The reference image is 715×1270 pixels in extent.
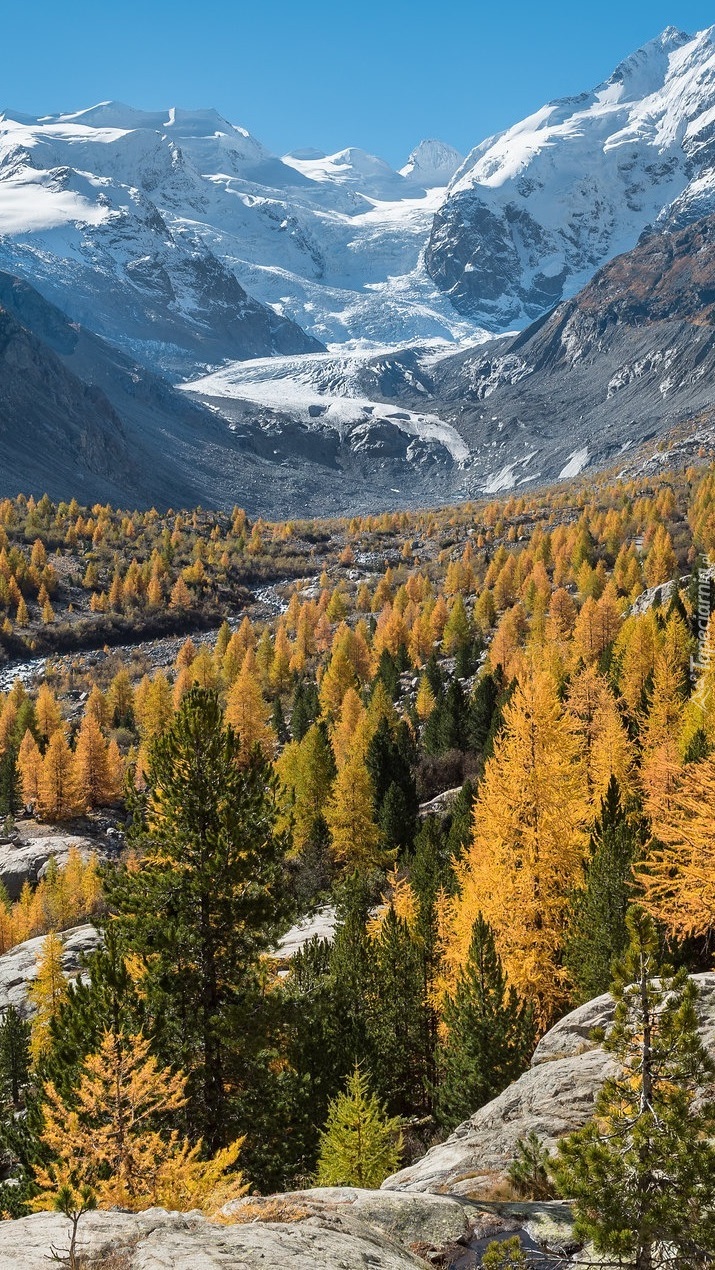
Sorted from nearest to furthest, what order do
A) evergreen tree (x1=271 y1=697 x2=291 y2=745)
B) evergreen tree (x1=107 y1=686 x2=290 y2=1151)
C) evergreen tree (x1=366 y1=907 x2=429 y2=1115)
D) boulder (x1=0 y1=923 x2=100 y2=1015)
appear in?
evergreen tree (x1=107 y1=686 x2=290 y2=1151)
evergreen tree (x1=366 y1=907 x2=429 y2=1115)
boulder (x1=0 y1=923 x2=100 y2=1015)
evergreen tree (x1=271 y1=697 x2=291 y2=745)

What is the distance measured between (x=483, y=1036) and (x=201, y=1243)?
45.4 feet

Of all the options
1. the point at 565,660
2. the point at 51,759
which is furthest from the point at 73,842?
the point at 565,660

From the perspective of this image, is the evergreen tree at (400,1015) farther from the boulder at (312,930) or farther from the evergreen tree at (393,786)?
the evergreen tree at (393,786)

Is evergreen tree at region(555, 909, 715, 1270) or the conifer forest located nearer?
evergreen tree at region(555, 909, 715, 1270)

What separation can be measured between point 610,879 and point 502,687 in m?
47.2

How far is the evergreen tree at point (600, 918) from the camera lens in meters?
22.4

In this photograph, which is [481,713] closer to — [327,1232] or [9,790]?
[9,790]

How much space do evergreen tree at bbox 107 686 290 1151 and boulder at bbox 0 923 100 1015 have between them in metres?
25.8

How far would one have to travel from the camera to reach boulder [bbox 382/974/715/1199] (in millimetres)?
14133

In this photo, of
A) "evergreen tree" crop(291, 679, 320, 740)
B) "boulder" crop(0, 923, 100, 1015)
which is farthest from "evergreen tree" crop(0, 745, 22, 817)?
"boulder" crop(0, 923, 100, 1015)

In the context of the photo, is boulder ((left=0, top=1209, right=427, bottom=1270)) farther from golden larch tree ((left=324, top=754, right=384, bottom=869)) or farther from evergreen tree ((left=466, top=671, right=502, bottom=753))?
evergreen tree ((left=466, top=671, right=502, bottom=753))

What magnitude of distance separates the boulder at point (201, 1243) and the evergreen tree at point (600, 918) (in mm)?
13116

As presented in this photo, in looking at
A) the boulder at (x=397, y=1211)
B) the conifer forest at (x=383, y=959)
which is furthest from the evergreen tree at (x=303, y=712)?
the boulder at (x=397, y=1211)

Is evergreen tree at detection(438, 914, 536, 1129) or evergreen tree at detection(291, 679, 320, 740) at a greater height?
evergreen tree at detection(291, 679, 320, 740)
